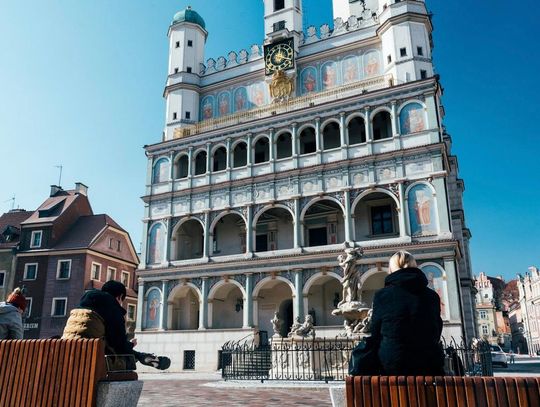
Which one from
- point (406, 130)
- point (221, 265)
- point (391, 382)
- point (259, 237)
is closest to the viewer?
point (391, 382)

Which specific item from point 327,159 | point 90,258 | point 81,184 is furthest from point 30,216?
point 327,159

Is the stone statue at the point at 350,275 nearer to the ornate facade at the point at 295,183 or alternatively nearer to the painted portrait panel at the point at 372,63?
the ornate facade at the point at 295,183

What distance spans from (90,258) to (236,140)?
51.4 feet

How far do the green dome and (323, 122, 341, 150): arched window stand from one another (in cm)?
1517

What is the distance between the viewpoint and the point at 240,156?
111 ft

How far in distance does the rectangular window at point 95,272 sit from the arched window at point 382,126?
24134mm

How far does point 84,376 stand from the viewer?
4754mm

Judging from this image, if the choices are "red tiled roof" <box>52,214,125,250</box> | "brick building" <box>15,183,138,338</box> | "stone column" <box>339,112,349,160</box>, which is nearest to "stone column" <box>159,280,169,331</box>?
"brick building" <box>15,183,138,338</box>

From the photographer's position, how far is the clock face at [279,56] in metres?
33.5

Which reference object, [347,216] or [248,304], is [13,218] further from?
[347,216]

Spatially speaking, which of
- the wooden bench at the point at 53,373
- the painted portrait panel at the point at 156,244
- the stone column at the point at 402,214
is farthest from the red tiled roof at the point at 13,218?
the wooden bench at the point at 53,373

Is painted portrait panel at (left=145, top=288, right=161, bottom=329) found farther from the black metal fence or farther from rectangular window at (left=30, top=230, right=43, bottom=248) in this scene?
the black metal fence

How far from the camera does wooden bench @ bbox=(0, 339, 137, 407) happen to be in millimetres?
4734

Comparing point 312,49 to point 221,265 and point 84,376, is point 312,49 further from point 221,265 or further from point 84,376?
point 84,376
